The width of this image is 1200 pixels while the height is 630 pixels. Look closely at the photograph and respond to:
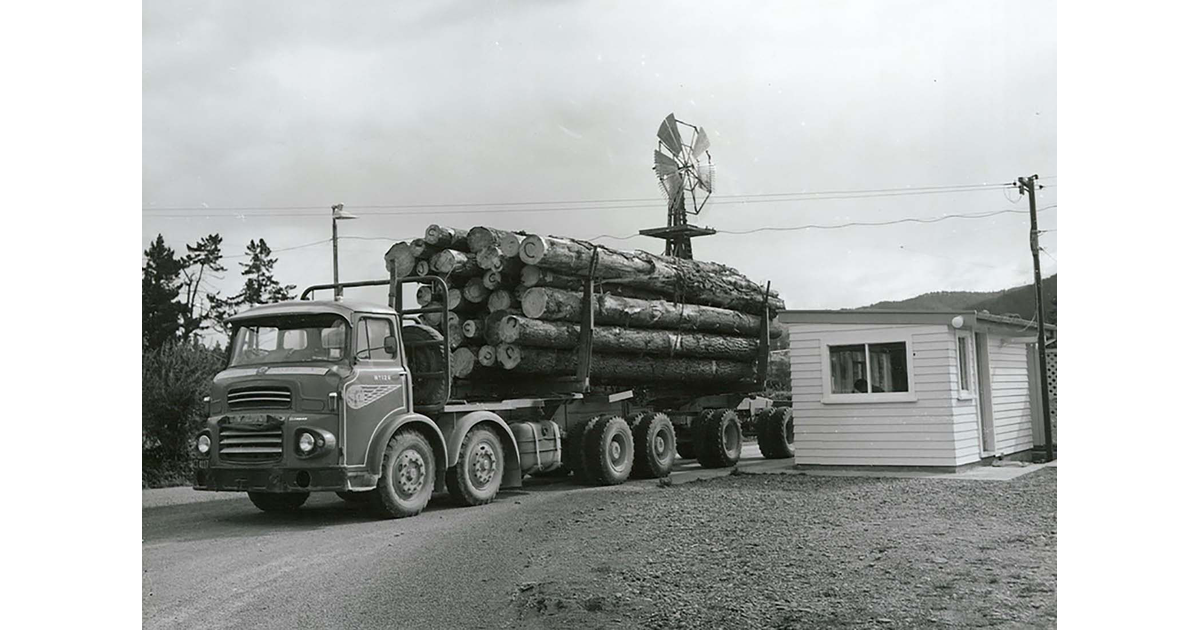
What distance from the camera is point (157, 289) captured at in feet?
17.1

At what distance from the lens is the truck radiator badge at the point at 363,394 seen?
5863mm

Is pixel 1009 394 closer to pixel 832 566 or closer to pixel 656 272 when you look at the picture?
pixel 832 566

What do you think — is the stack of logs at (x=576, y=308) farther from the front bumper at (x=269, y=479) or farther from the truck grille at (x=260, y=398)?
the front bumper at (x=269, y=479)

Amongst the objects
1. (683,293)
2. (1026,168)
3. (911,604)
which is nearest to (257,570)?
(683,293)

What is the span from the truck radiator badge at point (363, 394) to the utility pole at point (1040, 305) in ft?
11.5

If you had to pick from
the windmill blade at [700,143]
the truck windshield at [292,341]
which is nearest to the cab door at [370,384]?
the truck windshield at [292,341]

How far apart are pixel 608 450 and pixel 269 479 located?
202cm

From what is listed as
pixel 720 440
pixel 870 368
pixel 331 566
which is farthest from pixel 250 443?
pixel 870 368

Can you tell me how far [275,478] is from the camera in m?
5.61

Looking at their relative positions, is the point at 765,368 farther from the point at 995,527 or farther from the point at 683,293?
the point at 995,527

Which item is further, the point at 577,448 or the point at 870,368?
the point at 577,448

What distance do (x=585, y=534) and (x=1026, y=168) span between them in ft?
7.68
